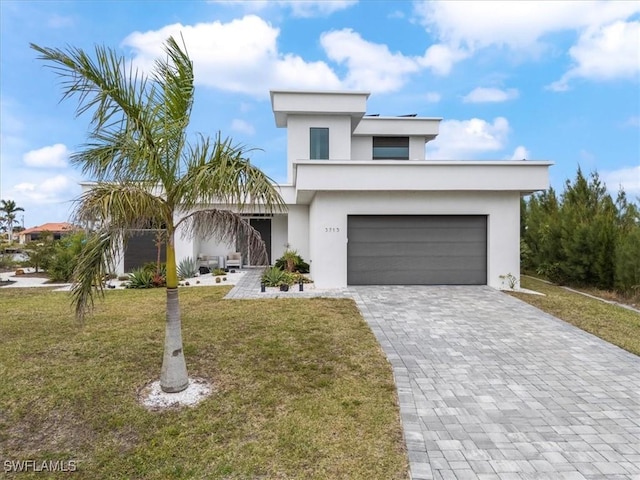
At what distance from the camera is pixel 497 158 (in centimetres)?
1135

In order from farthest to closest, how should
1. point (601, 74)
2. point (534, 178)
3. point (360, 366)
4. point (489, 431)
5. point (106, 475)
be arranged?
point (601, 74)
point (534, 178)
point (360, 366)
point (489, 431)
point (106, 475)

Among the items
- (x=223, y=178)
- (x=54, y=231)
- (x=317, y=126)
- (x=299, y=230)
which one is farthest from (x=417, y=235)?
(x=54, y=231)

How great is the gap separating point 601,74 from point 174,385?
18.0m

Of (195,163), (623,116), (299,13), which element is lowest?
(195,163)

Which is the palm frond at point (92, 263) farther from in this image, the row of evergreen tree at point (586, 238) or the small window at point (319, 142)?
the row of evergreen tree at point (586, 238)

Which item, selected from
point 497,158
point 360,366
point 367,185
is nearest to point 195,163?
point 360,366

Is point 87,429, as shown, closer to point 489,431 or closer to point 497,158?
point 489,431

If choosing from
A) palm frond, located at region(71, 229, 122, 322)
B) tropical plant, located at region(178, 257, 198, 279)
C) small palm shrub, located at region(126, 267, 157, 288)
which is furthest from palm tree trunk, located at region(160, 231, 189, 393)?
tropical plant, located at region(178, 257, 198, 279)

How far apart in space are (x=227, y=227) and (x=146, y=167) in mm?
1194

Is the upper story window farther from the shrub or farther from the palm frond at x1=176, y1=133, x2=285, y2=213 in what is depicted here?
the palm frond at x1=176, y1=133, x2=285, y2=213

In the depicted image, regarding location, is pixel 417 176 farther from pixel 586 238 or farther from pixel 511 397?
pixel 586 238

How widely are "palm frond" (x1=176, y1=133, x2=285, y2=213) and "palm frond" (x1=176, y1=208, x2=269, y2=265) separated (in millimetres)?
225

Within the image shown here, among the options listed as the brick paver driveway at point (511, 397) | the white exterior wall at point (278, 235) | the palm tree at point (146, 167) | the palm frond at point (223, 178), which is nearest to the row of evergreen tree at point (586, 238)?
the brick paver driveway at point (511, 397)

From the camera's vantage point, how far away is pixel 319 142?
56.4 ft
